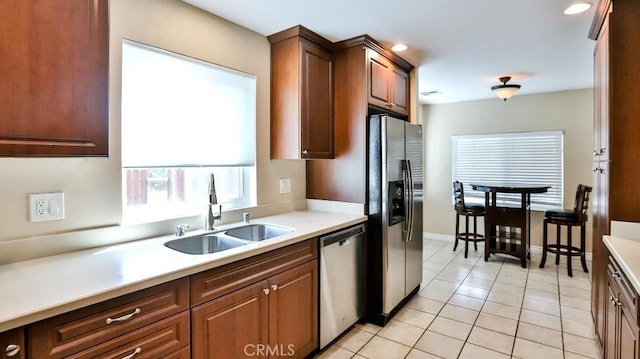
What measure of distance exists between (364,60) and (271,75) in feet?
2.57

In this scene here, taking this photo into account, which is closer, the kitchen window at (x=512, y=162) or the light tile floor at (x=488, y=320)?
the light tile floor at (x=488, y=320)

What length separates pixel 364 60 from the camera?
2.80 meters

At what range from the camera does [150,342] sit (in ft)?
4.49

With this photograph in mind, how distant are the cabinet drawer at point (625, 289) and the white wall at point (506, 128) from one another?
3.47 m

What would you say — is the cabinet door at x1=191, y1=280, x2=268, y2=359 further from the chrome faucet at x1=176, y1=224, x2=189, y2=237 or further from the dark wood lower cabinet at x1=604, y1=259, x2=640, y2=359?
the dark wood lower cabinet at x1=604, y1=259, x2=640, y2=359

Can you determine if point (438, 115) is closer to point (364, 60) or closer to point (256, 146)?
point (364, 60)

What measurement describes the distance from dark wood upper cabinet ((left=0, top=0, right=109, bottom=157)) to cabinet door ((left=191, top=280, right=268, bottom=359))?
0.87 meters

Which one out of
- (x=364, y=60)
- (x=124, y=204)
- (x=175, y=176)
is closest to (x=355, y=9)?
(x=364, y=60)

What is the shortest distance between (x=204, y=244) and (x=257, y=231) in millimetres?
420

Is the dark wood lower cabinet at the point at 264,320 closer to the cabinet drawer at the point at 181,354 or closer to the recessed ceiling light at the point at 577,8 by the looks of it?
the cabinet drawer at the point at 181,354

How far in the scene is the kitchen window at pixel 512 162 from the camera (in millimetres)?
4797

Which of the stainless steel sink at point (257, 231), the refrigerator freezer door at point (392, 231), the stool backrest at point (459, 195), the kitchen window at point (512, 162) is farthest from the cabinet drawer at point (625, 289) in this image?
the kitchen window at point (512, 162)

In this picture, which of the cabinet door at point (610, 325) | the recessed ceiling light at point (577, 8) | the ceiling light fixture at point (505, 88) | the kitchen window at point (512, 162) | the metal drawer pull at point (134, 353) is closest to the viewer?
the metal drawer pull at point (134, 353)

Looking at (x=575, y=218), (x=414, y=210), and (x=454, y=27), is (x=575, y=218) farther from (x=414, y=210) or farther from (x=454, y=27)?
(x=454, y=27)
